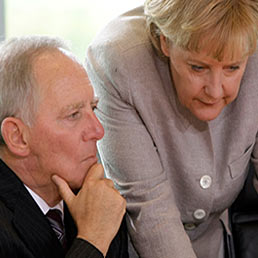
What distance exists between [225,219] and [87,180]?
71 cm

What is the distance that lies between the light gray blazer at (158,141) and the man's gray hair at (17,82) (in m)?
0.28

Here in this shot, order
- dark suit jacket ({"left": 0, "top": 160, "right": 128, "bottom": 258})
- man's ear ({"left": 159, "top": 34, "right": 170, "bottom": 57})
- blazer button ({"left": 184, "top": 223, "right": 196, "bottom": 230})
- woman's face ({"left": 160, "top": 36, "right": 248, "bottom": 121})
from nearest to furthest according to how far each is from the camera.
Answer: dark suit jacket ({"left": 0, "top": 160, "right": 128, "bottom": 258})
woman's face ({"left": 160, "top": 36, "right": 248, "bottom": 121})
man's ear ({"left": 159, "top": 34, "right": 170, "bottom": 57})
blazer button ({"left": 184, "top": 223, "right": 196, "bottom": 230})

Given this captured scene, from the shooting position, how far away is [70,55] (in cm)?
170

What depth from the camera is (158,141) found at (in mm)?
1884

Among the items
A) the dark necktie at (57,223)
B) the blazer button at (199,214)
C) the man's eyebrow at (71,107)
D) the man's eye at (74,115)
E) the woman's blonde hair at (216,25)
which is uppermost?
the woman's blonde hair at (216,25)

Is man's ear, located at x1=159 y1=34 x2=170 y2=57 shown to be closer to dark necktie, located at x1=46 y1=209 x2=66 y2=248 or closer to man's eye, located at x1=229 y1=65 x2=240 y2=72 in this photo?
man's eye, located at x1=229 y1=65 x2=240 y2=72

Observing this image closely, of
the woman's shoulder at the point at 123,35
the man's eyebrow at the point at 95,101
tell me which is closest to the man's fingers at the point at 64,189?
the man's eyebrow at the point at 95,101

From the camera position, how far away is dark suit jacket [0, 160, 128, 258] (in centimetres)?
153

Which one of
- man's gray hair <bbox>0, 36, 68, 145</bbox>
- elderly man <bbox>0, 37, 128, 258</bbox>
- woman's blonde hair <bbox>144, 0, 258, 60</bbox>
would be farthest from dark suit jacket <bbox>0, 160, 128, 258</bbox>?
woman's blonde hair <bbox>144, 0, 258, 60</bbox>

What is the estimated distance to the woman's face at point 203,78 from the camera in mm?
1634

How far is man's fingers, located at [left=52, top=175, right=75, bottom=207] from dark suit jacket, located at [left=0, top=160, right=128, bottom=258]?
0.08 meters

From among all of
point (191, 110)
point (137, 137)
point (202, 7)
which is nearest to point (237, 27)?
point (202, 7)

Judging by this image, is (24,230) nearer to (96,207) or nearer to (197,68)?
(96,207)

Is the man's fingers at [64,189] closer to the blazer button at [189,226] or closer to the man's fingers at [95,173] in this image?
the man's fingers at [95,173]
